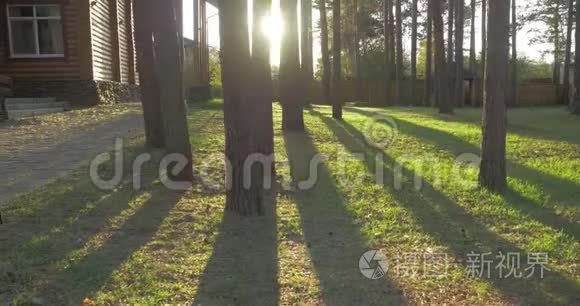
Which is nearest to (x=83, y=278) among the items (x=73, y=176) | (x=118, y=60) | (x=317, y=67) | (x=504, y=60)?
(x=73, y=176)

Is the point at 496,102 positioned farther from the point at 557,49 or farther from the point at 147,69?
the point at 557,49

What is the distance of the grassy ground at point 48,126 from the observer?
33.9 feet

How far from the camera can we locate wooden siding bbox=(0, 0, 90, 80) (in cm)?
1795

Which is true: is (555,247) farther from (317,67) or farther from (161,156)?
(317,67)

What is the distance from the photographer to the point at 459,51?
26703 mm

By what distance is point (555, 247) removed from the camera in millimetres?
4633

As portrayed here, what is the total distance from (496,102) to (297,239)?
10.0ft

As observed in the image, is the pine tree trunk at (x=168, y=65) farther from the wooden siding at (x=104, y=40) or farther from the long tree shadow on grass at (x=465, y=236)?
the wooden siding at (x=104, y=40)

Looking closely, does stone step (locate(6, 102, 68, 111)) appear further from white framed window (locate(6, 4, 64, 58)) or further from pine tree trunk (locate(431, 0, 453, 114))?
pine tree trunk (locate(431, 0, 453, 114))

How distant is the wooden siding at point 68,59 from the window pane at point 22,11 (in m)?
0.39

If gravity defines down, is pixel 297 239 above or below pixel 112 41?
below

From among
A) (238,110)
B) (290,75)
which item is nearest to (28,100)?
(290,75)

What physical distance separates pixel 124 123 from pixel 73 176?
6.60 m

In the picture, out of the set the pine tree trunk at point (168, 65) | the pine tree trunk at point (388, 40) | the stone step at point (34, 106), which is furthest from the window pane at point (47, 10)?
the pine tree trunk at point (388, 40)
